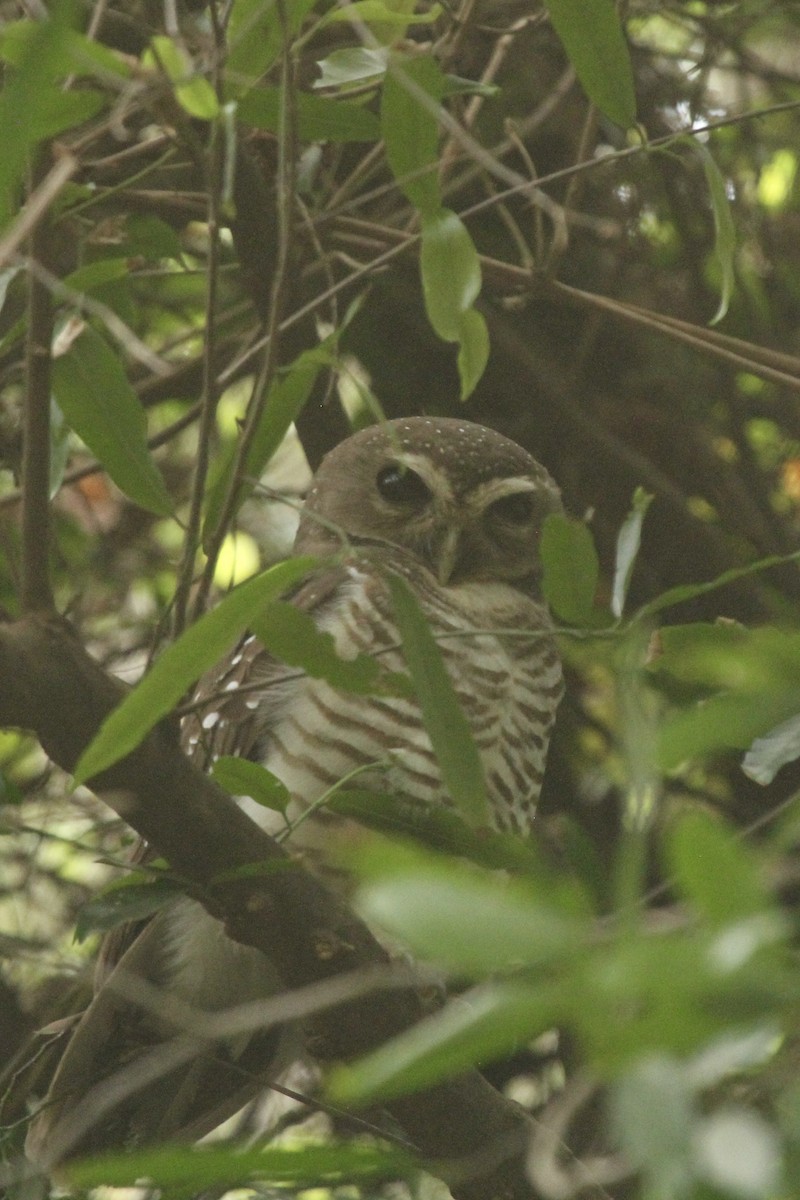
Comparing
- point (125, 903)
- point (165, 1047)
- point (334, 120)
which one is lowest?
point (165, 1047)

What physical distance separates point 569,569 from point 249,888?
41 centimetres

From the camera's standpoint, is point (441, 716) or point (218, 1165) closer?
point (218, 1165)

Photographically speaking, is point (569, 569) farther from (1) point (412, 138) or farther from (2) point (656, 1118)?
(2) point (656, 1118)

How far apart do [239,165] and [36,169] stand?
63cm

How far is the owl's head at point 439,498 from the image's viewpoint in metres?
2.58

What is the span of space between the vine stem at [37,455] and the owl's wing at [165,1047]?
69 centimetres

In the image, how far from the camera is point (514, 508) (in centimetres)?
268

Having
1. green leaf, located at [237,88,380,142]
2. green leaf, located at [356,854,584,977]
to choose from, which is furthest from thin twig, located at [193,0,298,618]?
green leaf, located at [356,854,584,977]

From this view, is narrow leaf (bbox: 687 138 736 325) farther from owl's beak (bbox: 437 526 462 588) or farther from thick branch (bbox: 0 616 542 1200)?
owl's beak (bbox: 437 526 462 588)

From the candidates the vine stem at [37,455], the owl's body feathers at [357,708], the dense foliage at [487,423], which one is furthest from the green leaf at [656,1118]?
the owl's body feathers at [357,708]

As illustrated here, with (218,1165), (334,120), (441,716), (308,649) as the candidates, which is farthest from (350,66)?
(218,1165)

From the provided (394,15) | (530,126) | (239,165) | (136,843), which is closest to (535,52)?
(530,126)

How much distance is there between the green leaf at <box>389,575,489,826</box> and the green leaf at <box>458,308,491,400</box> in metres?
0.27

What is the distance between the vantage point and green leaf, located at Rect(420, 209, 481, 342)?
1.49m
